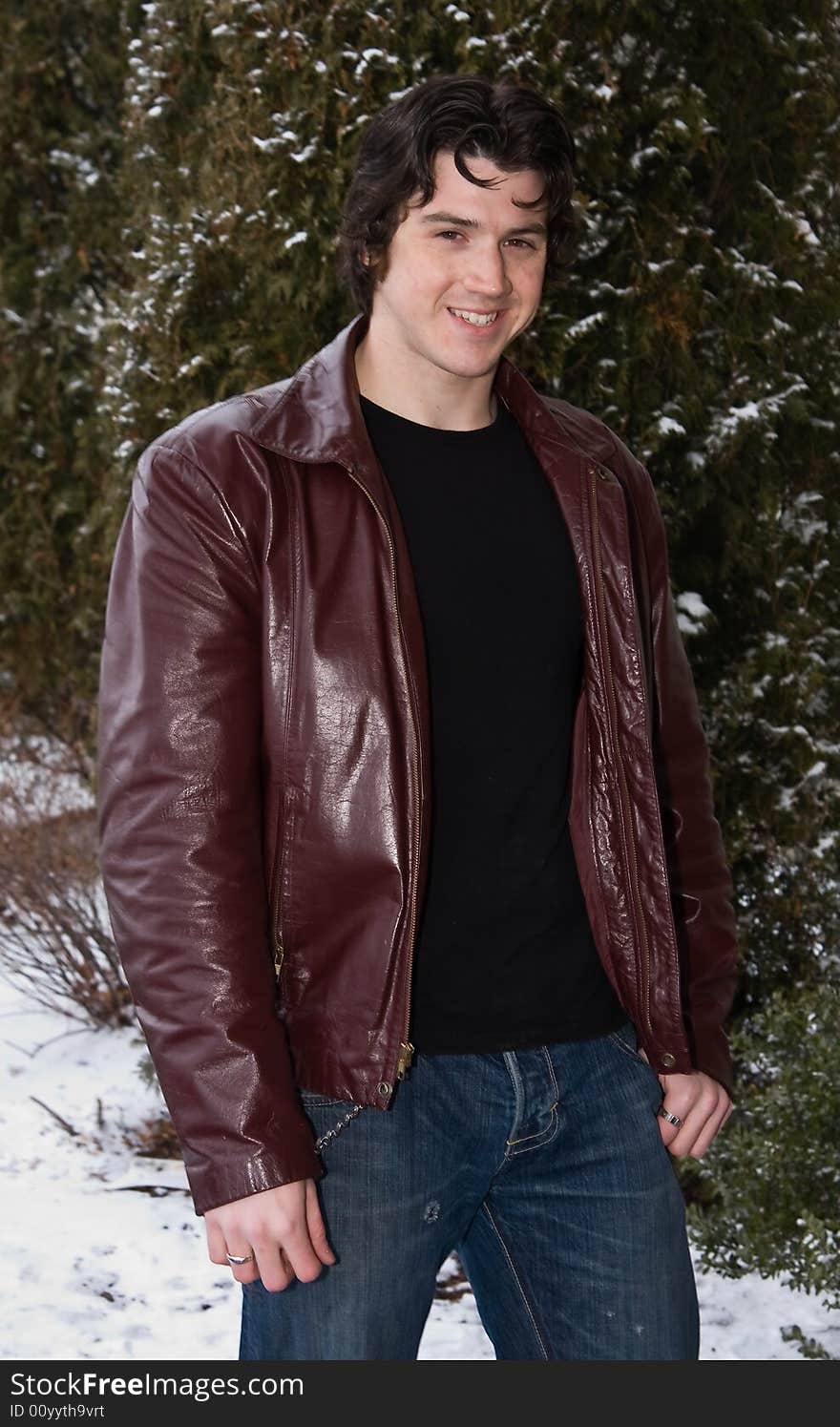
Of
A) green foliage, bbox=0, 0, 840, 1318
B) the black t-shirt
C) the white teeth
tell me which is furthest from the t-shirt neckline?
green foliage, bbox=0, 0, 840, 1318

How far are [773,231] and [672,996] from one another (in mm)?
2770

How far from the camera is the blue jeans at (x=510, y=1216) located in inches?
71.1

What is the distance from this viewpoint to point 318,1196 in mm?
1800

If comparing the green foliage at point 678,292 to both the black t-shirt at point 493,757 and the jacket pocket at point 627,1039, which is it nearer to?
the jacket pocket at point 627,1039

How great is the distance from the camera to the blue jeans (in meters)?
1.80

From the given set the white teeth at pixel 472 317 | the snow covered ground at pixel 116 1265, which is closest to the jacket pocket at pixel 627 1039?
the white teeth at pixel 472 317

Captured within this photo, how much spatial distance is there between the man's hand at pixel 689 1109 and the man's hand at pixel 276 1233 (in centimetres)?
61

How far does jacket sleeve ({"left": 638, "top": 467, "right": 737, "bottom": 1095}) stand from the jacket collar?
0.56m

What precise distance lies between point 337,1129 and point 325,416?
0.92 m

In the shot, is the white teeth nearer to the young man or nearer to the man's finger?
the young man

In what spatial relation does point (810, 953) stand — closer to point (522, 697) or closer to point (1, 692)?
point (522, 697)

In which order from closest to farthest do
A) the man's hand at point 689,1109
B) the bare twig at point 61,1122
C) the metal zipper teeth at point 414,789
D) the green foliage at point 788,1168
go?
the metal zipper teeth at point 414,789 → the man's hand at point 689,1109 → the green foliage at point 788,1168 → the bare twig at point 61,1122

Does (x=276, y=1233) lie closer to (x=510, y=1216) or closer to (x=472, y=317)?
(x=510, y=1216)

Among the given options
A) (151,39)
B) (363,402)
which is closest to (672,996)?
(363,402)
